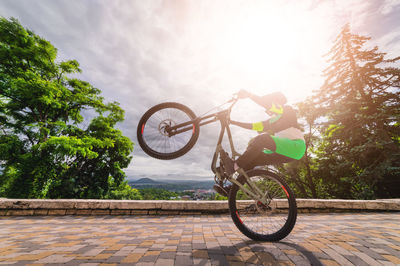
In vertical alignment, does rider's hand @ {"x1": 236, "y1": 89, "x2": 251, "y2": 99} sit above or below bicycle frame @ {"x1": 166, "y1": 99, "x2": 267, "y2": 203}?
above

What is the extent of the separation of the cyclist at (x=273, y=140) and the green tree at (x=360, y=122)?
998 centimetres

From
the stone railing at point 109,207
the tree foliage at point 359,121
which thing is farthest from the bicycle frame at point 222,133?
the tree foliage at point 359,121

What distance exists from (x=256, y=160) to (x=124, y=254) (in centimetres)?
208

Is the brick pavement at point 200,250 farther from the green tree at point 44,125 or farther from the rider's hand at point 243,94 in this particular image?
the green tree at point 44,125

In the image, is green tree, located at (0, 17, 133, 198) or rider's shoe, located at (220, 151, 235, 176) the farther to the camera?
green tree, located at (0, 17, 133, 198)

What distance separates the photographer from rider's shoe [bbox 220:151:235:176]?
8.52 ft

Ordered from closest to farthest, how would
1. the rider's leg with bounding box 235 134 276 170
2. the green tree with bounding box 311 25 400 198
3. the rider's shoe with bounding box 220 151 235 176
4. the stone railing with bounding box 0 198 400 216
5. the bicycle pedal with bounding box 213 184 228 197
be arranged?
the rider's leg with bounding box 235 134 276 170, the rider's shoe with bounding box 220 151 235 176, the bicycle pedal with bounding box 213 184 228 197, the stone railing with bounding box 0 198 400 216, the green tree with bounding box 311 25 400 198

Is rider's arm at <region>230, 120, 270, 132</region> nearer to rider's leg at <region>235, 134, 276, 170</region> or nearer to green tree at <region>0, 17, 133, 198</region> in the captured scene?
rider's leg at <region>235, 134, 276, 170</region>

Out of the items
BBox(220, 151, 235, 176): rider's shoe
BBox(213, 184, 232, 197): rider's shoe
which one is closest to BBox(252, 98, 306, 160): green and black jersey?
BBox(220, 151, 235, 176): rider's shoe

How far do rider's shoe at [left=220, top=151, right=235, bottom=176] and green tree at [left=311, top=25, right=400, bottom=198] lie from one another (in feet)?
35.2

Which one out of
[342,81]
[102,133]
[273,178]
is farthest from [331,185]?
[102,133]

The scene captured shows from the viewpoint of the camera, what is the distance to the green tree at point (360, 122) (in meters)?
9.10

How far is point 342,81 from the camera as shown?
38.5 feet

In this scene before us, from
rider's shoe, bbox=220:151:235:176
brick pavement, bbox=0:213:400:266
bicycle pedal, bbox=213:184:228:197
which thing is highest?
rider's shoe, bbox=220:151:235:176
